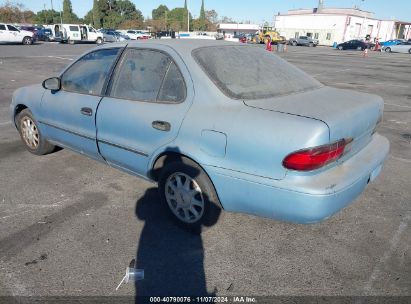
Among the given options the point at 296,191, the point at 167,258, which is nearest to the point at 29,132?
the point at 167,258

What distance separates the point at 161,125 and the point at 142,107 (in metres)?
0.31

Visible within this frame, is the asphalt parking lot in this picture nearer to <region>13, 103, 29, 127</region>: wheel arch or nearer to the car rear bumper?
the car rear bumper

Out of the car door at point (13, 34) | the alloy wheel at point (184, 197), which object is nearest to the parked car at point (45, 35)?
the car door at point (13, 34)

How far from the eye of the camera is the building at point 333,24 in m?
64.3

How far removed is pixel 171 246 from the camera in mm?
2969

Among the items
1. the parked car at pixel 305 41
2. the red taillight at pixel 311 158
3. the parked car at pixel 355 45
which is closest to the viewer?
the red taillight at pixel 311 158

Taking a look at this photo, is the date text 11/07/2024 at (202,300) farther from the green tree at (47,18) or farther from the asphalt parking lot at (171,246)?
the green tree at (47,18)

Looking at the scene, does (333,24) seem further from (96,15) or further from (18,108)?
(18,108)

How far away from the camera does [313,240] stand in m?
3.07

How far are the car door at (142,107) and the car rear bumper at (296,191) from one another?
2.09 feet

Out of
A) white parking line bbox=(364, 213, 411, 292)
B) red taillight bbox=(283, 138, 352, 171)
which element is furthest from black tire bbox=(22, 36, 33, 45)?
white parking line bbox=(364, 213, 411, 292)

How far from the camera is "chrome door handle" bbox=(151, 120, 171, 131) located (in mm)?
2980

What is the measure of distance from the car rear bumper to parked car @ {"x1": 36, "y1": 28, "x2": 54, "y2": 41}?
43415 millimetres

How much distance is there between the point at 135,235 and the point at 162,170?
0.63m
